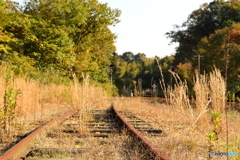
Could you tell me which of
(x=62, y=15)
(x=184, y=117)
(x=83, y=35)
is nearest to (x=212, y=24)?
(x=83, y=35)

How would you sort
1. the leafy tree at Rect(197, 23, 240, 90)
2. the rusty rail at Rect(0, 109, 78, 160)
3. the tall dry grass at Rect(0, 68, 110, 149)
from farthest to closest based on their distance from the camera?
the leafy tree at Rect(197, 23, 240, 90), the tall dry grass at Rect(0, 68, 110, 149), the rusty rail at Rect(0, 109, 78, 160)

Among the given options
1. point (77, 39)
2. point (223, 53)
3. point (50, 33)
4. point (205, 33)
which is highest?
point (205, 33)

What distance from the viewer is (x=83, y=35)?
32.1 metres

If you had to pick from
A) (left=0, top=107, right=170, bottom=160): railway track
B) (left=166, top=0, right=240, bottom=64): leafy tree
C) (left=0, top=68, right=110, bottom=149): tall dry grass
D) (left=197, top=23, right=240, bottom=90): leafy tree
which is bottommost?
(left=0, top=107, right=170, bottom=160): railway track

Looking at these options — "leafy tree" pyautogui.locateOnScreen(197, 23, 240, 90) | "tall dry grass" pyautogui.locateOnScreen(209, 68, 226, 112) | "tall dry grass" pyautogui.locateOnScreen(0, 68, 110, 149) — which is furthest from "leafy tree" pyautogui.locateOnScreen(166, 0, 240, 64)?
"tall dry grass" pyautogui.locateOnScreen(209, 68, 226, 112)

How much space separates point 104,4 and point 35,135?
2795 cm

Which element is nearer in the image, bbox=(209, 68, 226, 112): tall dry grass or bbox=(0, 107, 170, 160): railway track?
bbox=(0, 107, 170, 160): railway track

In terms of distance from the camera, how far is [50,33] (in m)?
22.7

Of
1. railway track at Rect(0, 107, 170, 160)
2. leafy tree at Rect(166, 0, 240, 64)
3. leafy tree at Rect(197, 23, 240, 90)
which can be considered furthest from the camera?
leafy tree at Rect(166, 0, 240, 64)

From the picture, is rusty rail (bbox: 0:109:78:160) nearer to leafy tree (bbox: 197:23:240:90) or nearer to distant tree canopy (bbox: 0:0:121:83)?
distant tree canopy (bbox: 0:0:121:83)

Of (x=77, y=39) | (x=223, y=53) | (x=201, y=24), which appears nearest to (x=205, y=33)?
(x=201, y=24)

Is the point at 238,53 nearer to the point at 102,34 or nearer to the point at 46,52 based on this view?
the point at 102,34

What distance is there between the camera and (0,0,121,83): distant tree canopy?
66.4ft

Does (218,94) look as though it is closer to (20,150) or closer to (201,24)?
(20,150)
